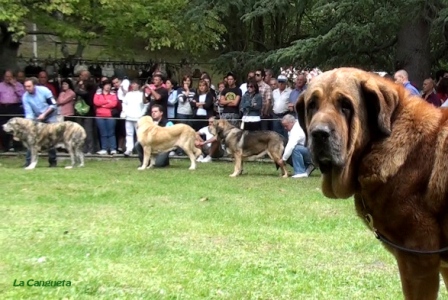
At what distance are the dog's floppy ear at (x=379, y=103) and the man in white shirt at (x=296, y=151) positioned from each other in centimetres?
1110

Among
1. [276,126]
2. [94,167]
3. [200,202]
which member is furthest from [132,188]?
[276,126]

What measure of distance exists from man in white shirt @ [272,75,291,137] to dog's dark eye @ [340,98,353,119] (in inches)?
563

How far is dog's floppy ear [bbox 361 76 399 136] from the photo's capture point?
3885 millimetres

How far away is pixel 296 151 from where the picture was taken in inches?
614

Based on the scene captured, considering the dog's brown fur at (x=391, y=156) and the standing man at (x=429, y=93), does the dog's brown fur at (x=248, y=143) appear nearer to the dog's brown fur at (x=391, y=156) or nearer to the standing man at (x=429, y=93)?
the standing man at (x=429, y=93)

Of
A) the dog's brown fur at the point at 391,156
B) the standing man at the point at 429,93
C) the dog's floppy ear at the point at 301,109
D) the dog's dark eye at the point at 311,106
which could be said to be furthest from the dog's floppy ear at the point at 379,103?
the standing man at the point at 429,93

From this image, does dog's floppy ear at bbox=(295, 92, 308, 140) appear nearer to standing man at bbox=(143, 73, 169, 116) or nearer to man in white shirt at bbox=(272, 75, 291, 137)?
man in white shirt at bbox=(272, 75, 291, 137)

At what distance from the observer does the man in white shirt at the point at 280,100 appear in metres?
18.1

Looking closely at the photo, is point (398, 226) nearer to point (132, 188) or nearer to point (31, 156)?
point (132, 188)

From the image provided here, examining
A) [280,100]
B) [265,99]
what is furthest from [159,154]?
[280,100]

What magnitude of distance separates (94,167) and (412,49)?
8879mm

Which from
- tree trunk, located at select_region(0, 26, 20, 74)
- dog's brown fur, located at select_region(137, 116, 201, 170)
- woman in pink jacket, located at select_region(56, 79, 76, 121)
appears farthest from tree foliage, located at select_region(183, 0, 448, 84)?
tree trunk, located at select_region(0, 26, 20, 74)

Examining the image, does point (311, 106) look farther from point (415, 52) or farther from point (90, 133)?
point (90, 133)

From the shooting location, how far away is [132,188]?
13328 mm
